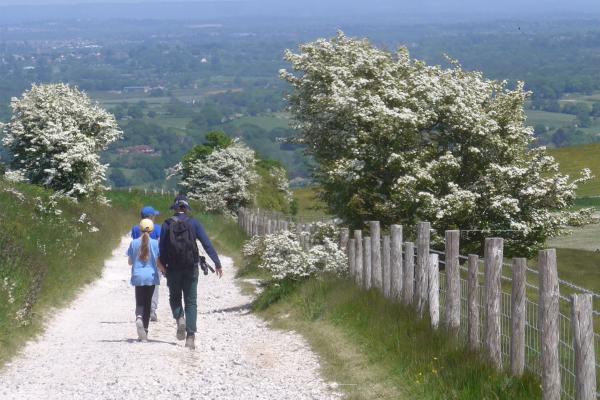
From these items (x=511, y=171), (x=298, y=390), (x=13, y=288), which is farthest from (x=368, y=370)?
(x=511, y=171)

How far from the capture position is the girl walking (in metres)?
16.8

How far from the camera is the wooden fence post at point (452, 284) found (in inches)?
519

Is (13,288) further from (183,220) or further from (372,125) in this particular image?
(372,125)

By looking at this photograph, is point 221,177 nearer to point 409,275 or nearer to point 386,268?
point 386,268

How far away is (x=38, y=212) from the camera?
92.7 ft

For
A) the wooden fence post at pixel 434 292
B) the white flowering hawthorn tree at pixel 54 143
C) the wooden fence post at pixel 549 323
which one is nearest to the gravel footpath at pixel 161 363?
the wooden fence post at pixel 434 292

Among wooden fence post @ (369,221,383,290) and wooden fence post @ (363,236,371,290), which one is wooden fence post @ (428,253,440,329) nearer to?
wooden fence post @ (369,221,383,290)

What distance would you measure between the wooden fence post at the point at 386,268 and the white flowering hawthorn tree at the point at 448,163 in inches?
259

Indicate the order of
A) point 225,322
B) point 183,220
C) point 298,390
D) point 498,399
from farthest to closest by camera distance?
point 225,322, point 183,220, point 298,390, point 498,399

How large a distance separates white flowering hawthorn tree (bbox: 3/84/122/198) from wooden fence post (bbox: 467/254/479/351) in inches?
1023

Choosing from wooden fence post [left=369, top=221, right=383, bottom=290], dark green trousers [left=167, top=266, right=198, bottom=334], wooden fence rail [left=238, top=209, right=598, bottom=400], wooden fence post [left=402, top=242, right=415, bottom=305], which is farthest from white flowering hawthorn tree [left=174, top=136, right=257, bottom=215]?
wooden fence rail [left=238, top=209, right=598, bottom=400]

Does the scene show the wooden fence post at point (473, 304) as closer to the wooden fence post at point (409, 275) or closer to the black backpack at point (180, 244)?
the wooden fence post at point (409, 275)

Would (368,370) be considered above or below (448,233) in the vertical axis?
below

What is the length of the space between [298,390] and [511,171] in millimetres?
12450
